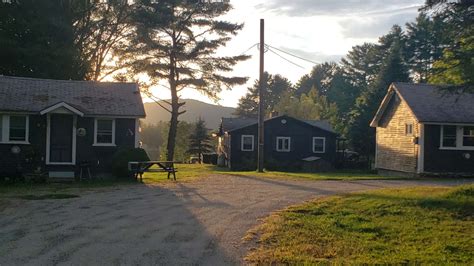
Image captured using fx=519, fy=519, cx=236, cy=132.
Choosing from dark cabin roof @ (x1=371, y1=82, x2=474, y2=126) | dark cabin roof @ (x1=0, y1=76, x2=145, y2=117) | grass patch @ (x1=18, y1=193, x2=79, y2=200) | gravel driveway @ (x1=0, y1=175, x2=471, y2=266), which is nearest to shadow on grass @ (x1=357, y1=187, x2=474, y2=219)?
gravel driveway @ (x1=0, y1=175, x2=471, y2=266)

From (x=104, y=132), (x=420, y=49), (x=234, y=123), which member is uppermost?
(x=420, y=49)

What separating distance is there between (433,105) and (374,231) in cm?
2127

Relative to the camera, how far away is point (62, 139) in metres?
23.3

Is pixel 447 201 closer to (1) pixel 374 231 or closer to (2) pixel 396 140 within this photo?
(1) pixel 374 231

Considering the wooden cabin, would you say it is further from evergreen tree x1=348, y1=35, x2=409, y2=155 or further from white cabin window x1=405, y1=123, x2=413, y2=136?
evergreen tree x1=348, y1=35, x2=409, y2=155

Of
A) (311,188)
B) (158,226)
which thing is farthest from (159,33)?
(158,226)

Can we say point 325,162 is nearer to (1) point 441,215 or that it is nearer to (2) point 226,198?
(2) point 226,198

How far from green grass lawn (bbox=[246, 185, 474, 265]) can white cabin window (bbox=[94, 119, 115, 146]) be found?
12.4m

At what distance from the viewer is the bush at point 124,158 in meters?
22.1

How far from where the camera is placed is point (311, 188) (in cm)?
1934

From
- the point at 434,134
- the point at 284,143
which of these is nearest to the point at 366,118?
the point at 284,143

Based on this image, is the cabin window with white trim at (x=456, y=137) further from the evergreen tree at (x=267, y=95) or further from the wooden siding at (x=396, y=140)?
the evergreen tree at (x=267, y=95)

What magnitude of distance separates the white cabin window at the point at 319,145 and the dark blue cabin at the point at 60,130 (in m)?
20.3

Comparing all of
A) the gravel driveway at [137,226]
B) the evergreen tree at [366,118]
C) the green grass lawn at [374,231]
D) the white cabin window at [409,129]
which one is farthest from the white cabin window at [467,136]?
the evergreen tree at [366,118]
